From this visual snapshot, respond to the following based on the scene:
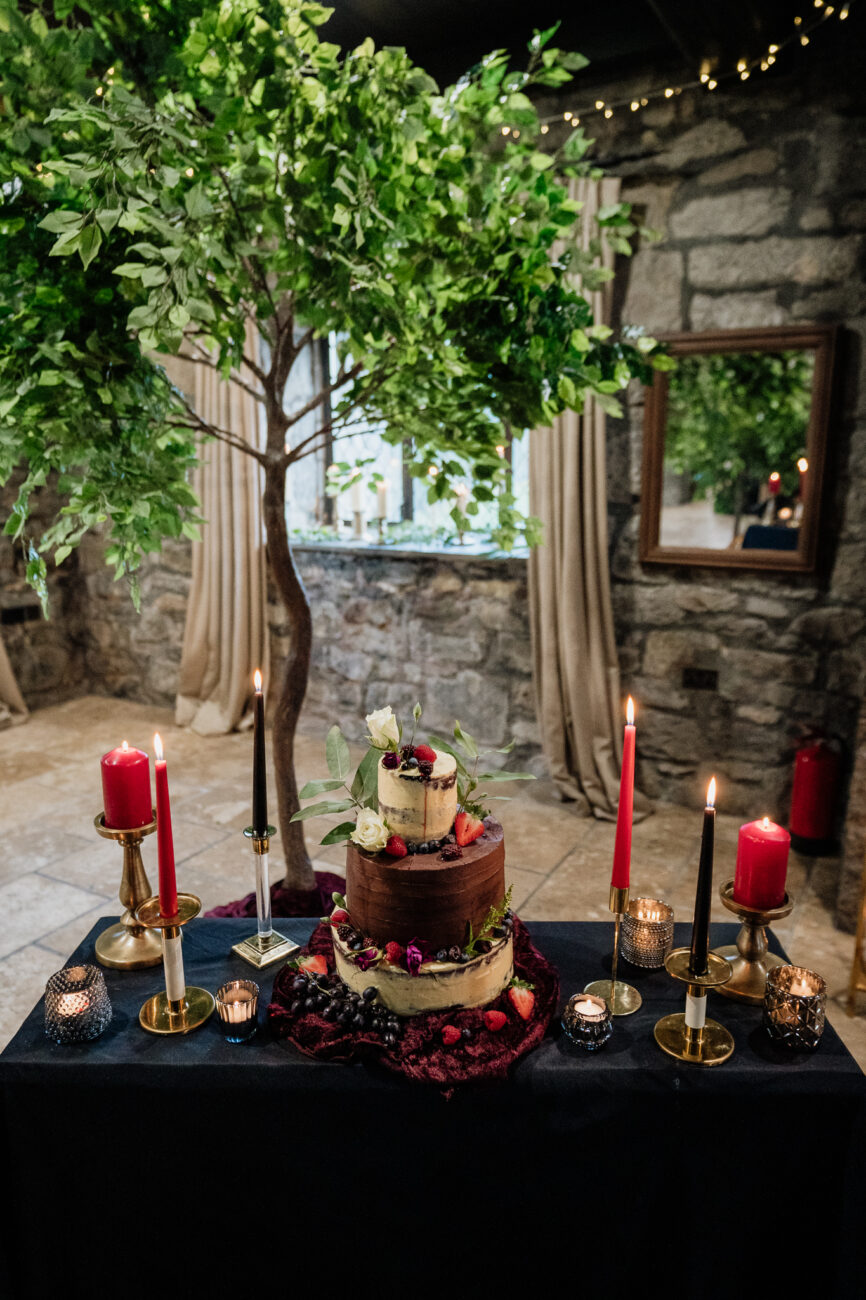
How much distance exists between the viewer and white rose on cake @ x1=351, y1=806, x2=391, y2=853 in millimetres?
1173

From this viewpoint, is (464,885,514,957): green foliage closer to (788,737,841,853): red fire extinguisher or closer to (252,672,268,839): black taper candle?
(252,672,268,839): black taper candle

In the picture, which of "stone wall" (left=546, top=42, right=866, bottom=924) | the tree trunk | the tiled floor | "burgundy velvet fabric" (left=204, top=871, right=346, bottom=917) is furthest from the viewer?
"stone wall" (left=546, top=42, right=866, bottom=924)

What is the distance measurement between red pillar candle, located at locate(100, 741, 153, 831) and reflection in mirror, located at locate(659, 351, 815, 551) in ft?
8.19

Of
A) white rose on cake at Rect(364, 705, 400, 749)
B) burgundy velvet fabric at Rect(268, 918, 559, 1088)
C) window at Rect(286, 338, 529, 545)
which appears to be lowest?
Answer: burgundy velvet fabric at Rect(268, 918, 559, 1088)

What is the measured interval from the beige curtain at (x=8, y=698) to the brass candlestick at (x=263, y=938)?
3.62m

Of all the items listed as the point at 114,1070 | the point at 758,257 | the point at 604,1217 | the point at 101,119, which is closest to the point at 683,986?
the point at 604,1217

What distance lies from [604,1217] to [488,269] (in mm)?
1516

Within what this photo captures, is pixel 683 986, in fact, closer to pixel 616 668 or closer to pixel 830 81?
pixel 616 668

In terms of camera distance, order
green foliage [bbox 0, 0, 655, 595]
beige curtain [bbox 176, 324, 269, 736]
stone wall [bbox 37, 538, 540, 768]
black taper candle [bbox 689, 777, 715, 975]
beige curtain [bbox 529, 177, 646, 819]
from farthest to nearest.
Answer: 1. beige curtain [bbox 176, 324, 269, 736]
2. stone wall [bbox 37, 538, 540, 768]
3. beige curtain [bbox 529, 177, 646, 819]
4. green foliage [bbox 0, 0, 655, 595]
5. black taper candle [bbox 689, 777, 715, 975]

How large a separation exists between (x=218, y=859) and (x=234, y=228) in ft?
7.46

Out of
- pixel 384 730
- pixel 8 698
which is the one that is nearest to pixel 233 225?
pixel 384 730

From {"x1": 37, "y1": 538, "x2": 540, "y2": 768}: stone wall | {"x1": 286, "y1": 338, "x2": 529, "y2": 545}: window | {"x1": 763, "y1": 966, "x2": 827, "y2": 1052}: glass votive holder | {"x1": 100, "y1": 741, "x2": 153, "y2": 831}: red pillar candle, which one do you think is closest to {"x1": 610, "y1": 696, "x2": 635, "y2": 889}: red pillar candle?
{"x1": 763, "y1": 966, "x2": 827, "y2": 1052}: glass votive holder

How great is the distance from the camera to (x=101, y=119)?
3.93 ft

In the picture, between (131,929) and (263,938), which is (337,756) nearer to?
(263,938)
